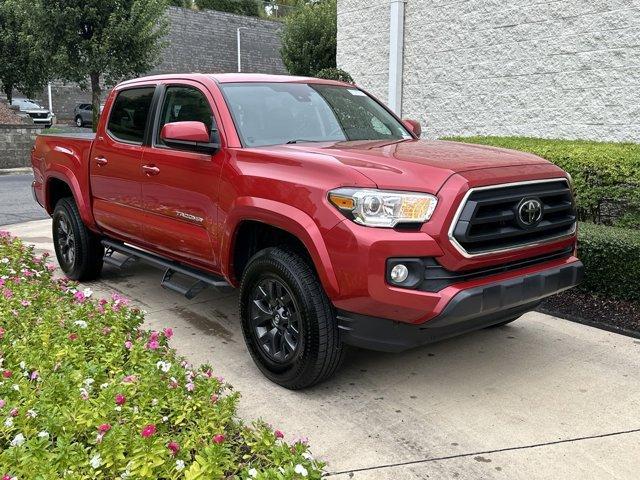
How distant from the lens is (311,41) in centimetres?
2406

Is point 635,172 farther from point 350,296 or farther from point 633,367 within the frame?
point 350,296

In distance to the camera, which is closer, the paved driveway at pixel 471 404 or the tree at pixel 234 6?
the paved driveway at pixel 471 404

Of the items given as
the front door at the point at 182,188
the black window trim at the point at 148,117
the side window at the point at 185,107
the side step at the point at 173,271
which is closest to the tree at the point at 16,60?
the black window trim at the point at 148,117

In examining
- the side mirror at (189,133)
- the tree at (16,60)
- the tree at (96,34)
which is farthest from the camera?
the tree at (16,60)

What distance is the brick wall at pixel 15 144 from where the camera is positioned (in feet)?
60.6

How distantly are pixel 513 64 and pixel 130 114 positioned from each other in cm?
638

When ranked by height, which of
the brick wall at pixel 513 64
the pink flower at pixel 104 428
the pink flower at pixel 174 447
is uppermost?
the brick wall at pixel 513 64

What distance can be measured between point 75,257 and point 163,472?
159 inches

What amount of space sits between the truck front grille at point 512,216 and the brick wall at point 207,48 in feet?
114

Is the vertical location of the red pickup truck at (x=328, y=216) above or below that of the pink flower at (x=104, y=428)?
above

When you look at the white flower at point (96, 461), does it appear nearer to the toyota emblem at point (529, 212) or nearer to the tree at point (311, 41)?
the toyota emblem at point (529, 212)

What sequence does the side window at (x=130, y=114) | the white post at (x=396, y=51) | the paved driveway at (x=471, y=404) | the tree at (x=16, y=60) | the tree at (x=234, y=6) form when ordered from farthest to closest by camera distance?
the tree at (x=234, y=6)
the tree at (x=16, y=60)
the white post at (x=396, y=51)
the side window at (x=130, y=114)
the paved driveway at (x=471, y=404)

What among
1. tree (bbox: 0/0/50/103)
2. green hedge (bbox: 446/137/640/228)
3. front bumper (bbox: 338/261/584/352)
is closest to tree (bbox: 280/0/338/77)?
tree (bbox: 0/0/50/103)

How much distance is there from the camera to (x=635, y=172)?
5.59 meters
